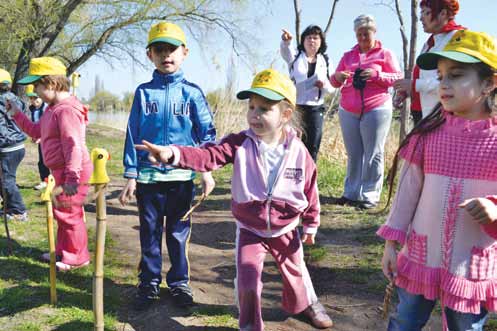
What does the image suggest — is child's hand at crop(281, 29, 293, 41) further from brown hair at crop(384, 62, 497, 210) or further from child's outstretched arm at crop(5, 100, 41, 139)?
brown hair at crop(384, 62, 497, 210)

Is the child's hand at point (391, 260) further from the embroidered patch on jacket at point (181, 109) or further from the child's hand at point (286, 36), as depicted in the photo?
the child's hand at point (286, 36)

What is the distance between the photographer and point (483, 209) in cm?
164

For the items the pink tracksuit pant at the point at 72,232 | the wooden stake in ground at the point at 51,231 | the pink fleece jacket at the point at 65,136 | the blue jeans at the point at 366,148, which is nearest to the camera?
the wooden stake in ground at the point at 51,231

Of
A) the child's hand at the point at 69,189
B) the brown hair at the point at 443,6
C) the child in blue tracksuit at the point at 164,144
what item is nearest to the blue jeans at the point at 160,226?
the child in blue tracksuit at the point at 164,144

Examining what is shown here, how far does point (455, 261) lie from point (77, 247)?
295 cm

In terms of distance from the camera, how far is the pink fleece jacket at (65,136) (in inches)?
137

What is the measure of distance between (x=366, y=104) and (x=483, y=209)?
12.2 ft

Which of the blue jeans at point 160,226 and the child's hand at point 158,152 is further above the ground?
the child's hand at point 158,152

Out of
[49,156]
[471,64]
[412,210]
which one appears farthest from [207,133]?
[471,64]

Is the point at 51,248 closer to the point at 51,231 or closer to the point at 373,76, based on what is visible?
the point at 51,231

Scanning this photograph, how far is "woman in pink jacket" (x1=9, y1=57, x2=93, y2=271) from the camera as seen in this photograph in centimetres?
352

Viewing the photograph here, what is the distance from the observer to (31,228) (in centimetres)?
493

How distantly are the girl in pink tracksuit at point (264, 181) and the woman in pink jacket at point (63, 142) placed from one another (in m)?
1.32

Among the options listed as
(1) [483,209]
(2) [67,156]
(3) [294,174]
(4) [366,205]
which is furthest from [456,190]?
(4) [366,205]
